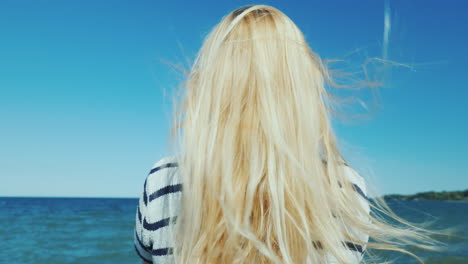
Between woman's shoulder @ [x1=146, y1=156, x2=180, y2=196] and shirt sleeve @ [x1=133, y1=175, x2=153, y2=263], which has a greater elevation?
woman's shoulder @ [x1=146, y1=156, x2=180, y2=196]

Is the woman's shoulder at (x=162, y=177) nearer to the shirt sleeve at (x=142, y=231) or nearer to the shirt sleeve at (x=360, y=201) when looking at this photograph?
the shirt sleeve at (x=142, y=231)

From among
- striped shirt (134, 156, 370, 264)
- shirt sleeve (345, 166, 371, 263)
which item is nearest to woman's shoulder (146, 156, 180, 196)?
striped shirt (134, 156, 370, 264)

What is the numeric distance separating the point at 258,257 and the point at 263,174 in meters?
0.27

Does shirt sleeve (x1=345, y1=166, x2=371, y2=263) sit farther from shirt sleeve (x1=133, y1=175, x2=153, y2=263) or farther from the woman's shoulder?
shirt sleeve (x1=133, y1=175, x2=153, y2=263)

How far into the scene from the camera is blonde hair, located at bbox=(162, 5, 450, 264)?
4.66 feet

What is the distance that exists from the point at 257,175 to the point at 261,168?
3cm

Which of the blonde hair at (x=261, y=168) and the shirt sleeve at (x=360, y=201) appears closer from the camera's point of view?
the blonde hair at (x=261, y=168)

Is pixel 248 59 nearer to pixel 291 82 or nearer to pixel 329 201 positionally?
pixel 291 82

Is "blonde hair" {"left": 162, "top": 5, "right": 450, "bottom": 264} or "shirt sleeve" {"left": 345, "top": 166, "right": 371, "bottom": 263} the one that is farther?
"shirt sleeve" {"left": 345, "top": 166, "right": 371, "bottom": 263}

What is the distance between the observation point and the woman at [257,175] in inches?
56.0

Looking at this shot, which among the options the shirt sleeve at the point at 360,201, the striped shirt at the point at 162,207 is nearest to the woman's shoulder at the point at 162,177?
the striped shirt at the point at 162,207

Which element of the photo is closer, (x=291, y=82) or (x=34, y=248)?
(x=291, y=82)

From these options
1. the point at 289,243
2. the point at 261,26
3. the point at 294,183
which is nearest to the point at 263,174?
the point at 294,183

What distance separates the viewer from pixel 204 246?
56.8 inches
